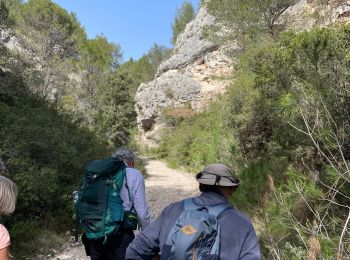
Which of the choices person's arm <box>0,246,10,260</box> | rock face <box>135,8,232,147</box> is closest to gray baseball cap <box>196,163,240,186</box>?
person's arm <box>0,246,10,260</box>

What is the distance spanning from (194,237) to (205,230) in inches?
2.2

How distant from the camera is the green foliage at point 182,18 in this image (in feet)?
142

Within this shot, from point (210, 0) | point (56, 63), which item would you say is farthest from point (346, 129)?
point (56, 63)

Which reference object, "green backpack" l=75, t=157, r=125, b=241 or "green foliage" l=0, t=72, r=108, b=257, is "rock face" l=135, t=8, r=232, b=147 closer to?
"green foliage" l=0, t=72, r=108, b=257

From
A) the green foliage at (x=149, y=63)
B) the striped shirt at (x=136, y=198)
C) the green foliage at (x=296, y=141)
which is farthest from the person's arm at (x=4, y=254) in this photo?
the green foliage at (x=149, y=63)

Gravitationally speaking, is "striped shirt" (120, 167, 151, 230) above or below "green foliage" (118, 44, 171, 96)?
below

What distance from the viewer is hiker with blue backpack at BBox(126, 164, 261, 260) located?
1.62 metres

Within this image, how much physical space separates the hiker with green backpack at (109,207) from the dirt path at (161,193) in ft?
8.93

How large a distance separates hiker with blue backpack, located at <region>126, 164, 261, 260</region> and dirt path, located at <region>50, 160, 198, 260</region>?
3.91 meters

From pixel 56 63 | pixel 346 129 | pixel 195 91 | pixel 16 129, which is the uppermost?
pixel 56 63

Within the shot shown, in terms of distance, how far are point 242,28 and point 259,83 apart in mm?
10562

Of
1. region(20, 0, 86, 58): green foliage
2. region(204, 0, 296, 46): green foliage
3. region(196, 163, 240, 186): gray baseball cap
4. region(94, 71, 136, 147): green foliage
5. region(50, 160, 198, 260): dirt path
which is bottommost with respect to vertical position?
region(50, 160, 198, 260): dirt path

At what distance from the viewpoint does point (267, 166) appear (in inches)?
294

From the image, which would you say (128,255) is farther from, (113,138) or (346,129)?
(113,138)
